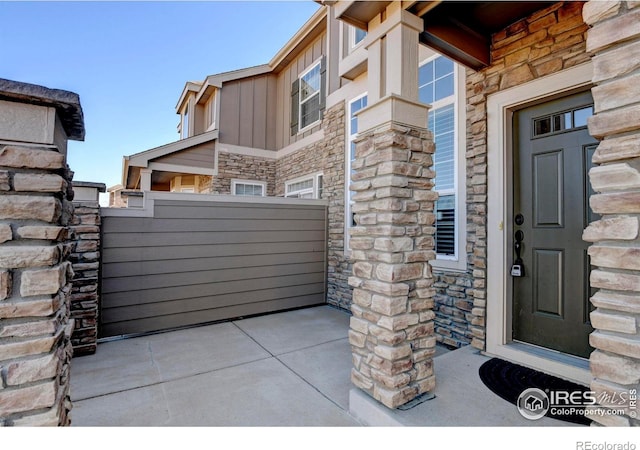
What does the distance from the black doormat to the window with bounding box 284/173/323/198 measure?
157 inches

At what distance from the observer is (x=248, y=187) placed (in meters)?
7.37

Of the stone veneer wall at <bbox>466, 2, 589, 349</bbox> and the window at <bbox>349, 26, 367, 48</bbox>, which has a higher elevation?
the window at <bbox>349, 26, 367, 48</bbox>

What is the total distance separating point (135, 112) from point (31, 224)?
836cm

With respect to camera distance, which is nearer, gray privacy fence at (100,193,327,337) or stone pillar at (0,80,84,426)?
stone pillar at (0,80,84,426)

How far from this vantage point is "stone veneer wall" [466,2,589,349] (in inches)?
95.2

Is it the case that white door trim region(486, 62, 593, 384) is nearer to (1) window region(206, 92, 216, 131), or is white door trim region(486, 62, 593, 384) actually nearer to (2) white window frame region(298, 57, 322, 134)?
(2) white window frame region(298, 57, 322, 134)

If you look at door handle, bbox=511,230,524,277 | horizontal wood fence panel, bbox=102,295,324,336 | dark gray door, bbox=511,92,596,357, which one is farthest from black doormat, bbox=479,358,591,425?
horizontal wood fence panel, bbox=102,295,324,336

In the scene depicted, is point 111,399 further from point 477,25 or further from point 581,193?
Result: point 477,25

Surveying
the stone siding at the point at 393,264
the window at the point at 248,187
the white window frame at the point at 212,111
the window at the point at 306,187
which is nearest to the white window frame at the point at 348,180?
the window at the point at 306,187

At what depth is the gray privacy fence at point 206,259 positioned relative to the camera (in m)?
3.68

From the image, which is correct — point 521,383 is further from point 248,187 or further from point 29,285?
point 248,187

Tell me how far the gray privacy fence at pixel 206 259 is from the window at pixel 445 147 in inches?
83.4

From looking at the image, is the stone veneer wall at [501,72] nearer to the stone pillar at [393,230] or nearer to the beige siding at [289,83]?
the stone pillar at [393,230]
